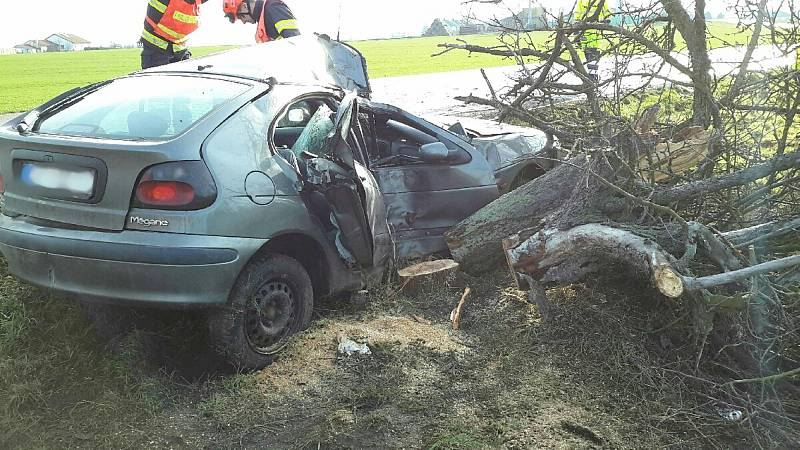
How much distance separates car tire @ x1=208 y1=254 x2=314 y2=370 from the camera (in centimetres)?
329

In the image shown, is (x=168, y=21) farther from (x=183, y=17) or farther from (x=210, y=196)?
(x=210, y=196)

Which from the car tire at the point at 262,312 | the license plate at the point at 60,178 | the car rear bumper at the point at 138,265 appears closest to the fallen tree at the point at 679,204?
the car tire at the point at 262,312

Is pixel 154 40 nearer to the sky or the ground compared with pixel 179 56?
nearer to the sky

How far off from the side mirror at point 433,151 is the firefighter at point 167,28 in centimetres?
334

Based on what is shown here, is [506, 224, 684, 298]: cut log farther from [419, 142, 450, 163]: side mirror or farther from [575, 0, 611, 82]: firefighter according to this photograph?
[575, 0, 611, 82]: firefighter

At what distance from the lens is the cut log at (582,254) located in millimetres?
3477

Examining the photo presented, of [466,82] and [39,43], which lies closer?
[466,82]

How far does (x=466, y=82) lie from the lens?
51.9ft

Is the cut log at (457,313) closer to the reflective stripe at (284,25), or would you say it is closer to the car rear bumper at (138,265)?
the car rear bumper at (138,265)

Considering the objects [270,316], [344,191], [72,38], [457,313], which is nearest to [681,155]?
[457,313]

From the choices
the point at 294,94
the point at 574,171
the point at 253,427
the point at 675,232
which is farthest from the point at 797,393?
the point at 294,94

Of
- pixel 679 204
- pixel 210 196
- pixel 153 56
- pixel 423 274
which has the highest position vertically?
pixel 153 56

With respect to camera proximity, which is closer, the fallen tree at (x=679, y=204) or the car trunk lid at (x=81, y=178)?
the car trunk lid at (x=81, y=178)

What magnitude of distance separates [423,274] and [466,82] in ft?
39.6
